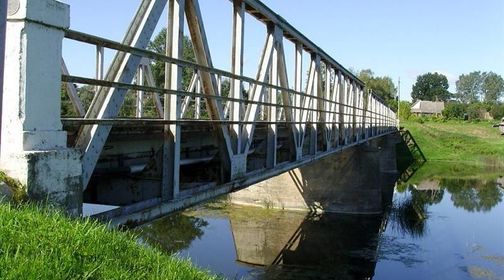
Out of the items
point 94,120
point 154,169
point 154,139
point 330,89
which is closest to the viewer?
point 94,120

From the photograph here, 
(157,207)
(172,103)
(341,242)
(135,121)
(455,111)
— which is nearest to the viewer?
(135,121)

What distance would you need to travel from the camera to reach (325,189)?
30031mm

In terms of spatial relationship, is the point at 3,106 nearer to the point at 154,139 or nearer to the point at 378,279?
the point at 154,139

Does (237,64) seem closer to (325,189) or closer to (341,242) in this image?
(341,242)

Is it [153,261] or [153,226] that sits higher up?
[153,261]

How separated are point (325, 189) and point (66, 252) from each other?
89.9 feet

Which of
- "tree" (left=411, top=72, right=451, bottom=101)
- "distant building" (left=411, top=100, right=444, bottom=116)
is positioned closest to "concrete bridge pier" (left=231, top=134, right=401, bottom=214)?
"distant building" (left=411, top=100, right=444, bottom=116)

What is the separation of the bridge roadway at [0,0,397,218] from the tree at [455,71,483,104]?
18138 centimetres

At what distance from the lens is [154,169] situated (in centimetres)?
624

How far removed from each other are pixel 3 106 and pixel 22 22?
649 millimetres

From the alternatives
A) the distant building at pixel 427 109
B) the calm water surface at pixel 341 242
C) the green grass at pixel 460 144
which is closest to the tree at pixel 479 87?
the distant building at pixel 427 109

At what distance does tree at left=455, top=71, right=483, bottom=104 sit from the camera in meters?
177

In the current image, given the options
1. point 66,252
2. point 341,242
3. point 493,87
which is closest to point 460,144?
point 341,242

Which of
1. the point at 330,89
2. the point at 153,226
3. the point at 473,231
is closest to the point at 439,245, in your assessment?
the point at 473,231
